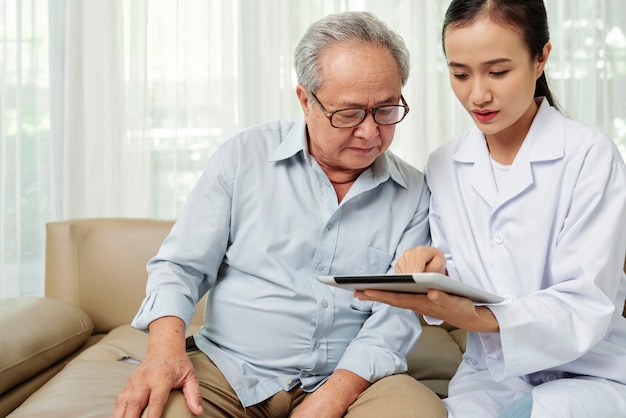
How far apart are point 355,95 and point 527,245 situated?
1.58 feet

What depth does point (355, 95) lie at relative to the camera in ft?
5.36

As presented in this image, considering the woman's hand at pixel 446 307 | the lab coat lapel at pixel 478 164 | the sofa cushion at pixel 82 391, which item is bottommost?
the sofa cushion at pixel 82 391

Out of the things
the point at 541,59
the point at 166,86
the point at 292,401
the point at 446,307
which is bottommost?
the point at 292,401

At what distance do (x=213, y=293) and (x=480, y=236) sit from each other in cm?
65

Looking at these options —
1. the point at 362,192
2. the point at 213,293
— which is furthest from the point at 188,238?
the point at 362,192

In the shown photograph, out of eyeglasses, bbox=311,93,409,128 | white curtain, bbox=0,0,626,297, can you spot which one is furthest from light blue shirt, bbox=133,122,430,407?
white curtain, bbox=0,0,626,297

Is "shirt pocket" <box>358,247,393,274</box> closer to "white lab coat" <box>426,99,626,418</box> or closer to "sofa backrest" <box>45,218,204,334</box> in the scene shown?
"white lab coat" <box>426,99,626,418</box>

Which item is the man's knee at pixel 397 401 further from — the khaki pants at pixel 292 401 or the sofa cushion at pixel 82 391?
the sofa cushion at pixel 82 391

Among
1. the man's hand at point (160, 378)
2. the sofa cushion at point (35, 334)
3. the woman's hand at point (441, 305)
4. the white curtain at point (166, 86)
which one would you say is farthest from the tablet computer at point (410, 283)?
the white curtain at point (166, 86)

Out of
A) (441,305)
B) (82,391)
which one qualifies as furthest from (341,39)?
(82,391)

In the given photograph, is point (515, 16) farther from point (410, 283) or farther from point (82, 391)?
point (82, 391)

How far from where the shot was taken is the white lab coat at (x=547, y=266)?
1.45 m

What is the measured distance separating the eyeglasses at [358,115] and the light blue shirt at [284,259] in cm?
15

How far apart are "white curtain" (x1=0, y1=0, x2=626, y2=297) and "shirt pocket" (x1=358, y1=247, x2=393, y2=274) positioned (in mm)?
1815
